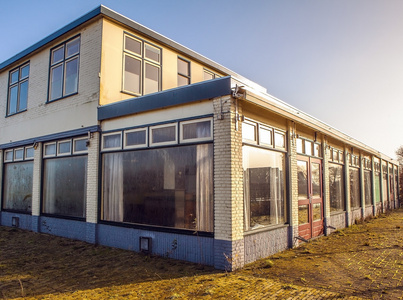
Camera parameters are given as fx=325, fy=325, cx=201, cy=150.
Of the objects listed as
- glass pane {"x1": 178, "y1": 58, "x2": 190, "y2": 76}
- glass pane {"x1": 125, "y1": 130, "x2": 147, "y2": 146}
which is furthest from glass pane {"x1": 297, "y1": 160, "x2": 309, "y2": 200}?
glass pane {"x1": 178, "y1": 58, "x2": 190, "y2": 76}

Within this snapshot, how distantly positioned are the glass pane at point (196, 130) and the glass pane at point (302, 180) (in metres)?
3.86

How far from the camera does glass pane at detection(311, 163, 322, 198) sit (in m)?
10.5

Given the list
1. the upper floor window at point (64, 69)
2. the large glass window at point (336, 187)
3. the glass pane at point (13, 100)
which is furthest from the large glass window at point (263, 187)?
the glass pane at point (13, 100)

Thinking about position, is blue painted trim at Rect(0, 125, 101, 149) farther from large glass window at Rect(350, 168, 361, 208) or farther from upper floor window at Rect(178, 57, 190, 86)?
large glass window at Rect(350, 168, 361, 208)

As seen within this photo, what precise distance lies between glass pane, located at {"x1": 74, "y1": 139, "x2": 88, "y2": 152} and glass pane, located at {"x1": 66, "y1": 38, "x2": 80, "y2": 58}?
10.3 feet

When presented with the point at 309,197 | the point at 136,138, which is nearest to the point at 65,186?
the point at 136,138

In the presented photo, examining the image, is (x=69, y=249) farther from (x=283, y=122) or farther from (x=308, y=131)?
(x=308, y=131)

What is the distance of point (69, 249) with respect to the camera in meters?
8.78

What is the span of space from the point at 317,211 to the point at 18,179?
11.5m

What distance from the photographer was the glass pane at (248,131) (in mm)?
7290

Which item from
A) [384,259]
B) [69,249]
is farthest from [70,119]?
[384,259]

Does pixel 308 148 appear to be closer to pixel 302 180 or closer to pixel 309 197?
pixel 302 180

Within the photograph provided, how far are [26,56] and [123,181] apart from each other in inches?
314

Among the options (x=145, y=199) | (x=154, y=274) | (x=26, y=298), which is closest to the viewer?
(x=26, y=298)
